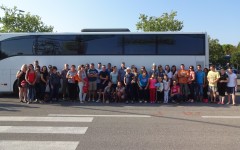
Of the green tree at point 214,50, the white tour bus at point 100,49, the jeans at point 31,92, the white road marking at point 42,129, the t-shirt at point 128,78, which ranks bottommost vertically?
the white road marking at point 42,129

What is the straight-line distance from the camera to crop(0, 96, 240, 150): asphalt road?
7148 mm

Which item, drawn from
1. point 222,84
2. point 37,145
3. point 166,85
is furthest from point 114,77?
point 37,145

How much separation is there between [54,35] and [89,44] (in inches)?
76.1

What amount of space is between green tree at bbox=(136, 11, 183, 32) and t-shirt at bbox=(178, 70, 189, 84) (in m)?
24.1

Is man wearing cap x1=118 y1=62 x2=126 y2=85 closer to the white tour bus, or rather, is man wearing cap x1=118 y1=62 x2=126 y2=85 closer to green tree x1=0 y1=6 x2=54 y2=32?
the white tour bus

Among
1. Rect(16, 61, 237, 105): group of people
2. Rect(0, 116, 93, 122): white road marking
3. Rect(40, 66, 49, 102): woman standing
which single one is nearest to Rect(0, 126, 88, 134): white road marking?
Rect(0, 116, 93, 122): white road marking

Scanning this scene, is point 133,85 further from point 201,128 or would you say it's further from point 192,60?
point 201,128

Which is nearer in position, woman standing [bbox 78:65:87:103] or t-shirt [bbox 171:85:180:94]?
t-shirt [bbox 171:85:180:94]

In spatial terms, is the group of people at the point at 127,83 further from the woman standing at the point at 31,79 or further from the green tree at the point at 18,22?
the green tree at the point at 18,22

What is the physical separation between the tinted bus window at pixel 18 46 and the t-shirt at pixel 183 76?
768 cm

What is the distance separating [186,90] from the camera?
15445 millimetres

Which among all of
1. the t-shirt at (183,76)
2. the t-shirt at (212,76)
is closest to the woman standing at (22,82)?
the t-shirt at (183,76)

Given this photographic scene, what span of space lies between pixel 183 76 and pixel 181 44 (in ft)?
5.89

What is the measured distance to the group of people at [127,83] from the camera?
15133 mm
